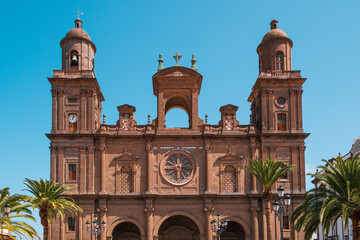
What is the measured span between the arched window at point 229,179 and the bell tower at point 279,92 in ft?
18.4

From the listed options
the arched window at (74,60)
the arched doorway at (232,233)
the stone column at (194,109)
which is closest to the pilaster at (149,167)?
the stone column at (194,109)

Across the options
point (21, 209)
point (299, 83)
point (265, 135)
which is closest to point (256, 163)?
point (265, 135)

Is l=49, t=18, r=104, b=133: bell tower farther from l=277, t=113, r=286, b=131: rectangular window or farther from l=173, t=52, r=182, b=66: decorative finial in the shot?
l=277, t=113, r=286, b=131: rectangular window

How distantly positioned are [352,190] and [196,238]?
29292mm

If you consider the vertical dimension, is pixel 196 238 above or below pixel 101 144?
below

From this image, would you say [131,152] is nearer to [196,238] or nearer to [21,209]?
[196,238]

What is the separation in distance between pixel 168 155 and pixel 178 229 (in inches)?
365

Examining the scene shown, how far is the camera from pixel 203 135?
65000 mm

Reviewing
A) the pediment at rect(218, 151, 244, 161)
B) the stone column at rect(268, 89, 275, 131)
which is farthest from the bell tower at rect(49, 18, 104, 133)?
the stone column at rect(268, 89, 275, 131)

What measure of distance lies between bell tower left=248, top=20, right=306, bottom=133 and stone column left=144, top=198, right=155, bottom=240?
14726mm

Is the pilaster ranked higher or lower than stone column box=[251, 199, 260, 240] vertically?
higher

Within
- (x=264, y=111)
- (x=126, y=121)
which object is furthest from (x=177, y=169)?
(x=264, y=111)

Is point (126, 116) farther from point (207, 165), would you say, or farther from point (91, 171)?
point (207, 165)

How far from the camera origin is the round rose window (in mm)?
65000
